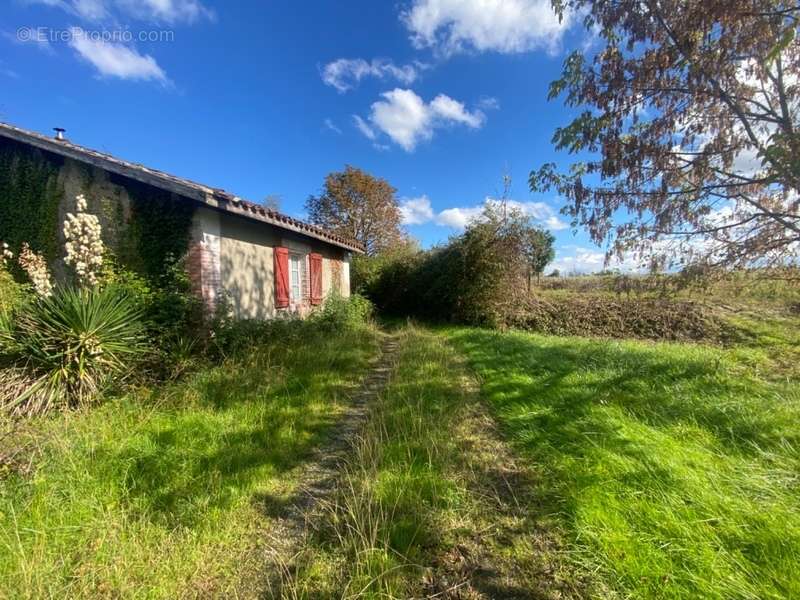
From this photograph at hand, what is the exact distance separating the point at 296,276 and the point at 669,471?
29.2ft

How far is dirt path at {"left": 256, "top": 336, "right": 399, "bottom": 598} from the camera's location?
196 centimetres

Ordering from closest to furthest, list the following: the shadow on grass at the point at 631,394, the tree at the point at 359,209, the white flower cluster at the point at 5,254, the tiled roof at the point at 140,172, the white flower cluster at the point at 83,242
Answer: the shadow on grass at the point at 631,394
the white flower cluster at the point at 5,254
the white flower cluster at the point at 83,242
the tiled roof at the point at 140,172
the tree at the point at 359,209

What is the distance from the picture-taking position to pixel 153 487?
253cm

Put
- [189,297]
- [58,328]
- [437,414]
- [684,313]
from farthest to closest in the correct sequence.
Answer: [684,313] < [189,297] < [58,328] < [437,414]

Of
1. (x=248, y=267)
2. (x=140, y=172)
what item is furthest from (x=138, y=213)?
(x=248, y=267)

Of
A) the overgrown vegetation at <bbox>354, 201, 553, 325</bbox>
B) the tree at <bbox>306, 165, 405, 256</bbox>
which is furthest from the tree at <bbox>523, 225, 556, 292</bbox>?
the tree at <bbox>306, 165, 405, 256</bbox>

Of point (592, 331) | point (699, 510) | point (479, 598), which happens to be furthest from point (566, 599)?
point (592, 331)

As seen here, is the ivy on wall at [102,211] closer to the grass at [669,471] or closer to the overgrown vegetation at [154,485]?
the overgrown vegetation at [154,485]

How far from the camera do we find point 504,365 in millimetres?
5773

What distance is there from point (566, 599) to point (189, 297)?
6.17m

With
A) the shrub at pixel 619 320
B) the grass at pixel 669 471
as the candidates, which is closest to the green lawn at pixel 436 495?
the grass at pixel 669 471

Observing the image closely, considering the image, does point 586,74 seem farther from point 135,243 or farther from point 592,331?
point 592,331

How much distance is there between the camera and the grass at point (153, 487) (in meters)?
1.82

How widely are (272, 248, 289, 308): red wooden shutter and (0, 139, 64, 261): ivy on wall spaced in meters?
4.00
